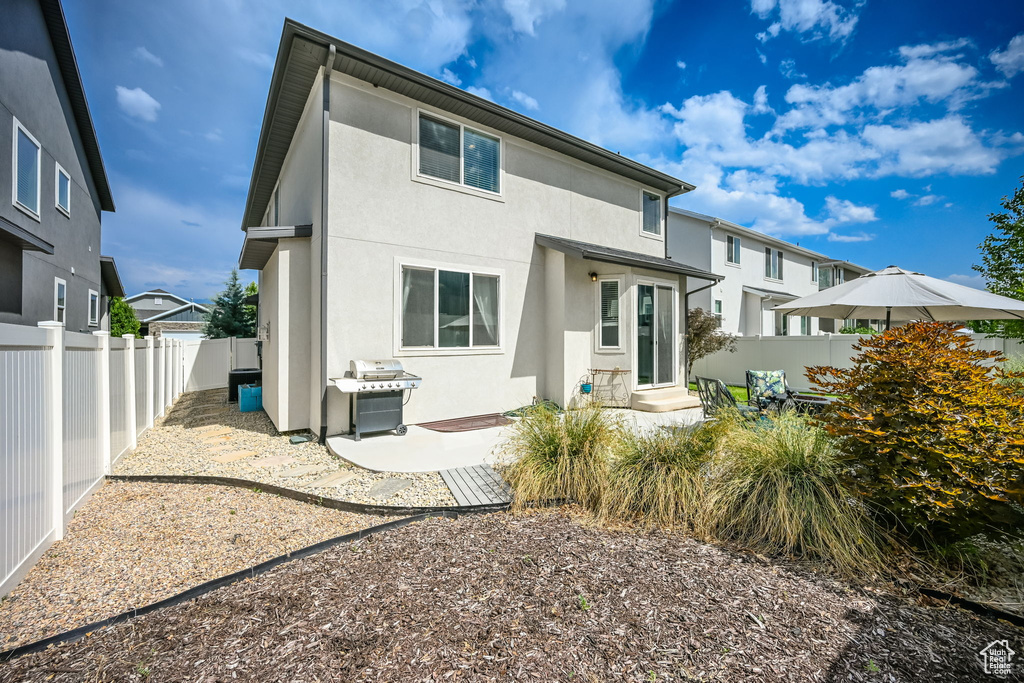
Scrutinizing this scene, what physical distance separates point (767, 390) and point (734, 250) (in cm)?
1197

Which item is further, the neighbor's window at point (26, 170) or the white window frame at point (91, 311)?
the white window frame at point (91, 311)

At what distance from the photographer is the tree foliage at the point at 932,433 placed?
2.84 metres

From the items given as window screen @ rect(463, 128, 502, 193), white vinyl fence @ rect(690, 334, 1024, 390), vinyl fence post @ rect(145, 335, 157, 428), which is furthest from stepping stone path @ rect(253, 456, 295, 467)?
white vinyl fence @ rect(690, 334, 1024, 390)

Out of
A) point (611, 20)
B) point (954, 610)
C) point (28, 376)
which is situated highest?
point (611, 20)

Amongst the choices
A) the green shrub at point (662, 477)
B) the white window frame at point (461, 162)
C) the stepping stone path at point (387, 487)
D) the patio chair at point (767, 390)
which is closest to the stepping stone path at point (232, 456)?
the stepping stone path at point (387, 487)

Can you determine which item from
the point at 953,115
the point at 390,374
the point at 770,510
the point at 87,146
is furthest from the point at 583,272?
the point at 87,146

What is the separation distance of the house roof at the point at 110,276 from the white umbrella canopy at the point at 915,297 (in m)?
22.4

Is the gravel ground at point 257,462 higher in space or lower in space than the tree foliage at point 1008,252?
lower

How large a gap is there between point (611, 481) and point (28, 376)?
4.65 m

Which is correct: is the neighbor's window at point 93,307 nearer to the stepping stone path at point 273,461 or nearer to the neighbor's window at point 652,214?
the stepping stone path at point 273,461

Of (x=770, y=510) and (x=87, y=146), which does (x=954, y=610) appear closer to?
(x=770, y=510)

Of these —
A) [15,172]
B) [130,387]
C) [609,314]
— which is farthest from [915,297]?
[15,172]

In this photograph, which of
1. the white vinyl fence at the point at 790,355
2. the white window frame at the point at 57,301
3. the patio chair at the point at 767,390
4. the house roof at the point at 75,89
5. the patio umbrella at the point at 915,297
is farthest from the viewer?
the white vinyl fence at the point at 790,355

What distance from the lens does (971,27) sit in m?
8.04
